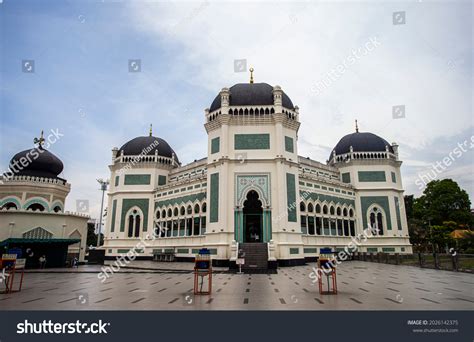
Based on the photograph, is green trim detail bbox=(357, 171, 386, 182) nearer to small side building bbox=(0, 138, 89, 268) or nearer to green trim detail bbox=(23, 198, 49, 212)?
small side building bbox=(0, 138, 89, 268)

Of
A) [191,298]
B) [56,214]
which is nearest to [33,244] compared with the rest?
[56,214]

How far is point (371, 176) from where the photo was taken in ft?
117

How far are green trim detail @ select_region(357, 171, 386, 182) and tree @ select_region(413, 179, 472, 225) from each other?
12.5 meters

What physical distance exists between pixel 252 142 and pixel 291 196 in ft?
19.9

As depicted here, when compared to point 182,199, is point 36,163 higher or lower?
higher

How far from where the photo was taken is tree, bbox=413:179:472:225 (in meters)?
39.9

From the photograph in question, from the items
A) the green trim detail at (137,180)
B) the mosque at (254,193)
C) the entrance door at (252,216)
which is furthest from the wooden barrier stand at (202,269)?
the green trim detail at (137,180)

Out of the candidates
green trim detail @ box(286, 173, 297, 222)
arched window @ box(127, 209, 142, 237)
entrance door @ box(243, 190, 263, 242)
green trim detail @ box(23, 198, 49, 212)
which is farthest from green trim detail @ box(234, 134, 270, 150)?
green trim detail @ box(23, 198, 49, 212)

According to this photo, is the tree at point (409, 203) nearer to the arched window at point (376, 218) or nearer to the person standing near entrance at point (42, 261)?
the arched window at point (376, 218)

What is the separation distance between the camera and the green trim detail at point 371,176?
35.5 metres

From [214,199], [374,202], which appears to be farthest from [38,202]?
[374,202]

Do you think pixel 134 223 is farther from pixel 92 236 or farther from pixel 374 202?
pixel 92 236
